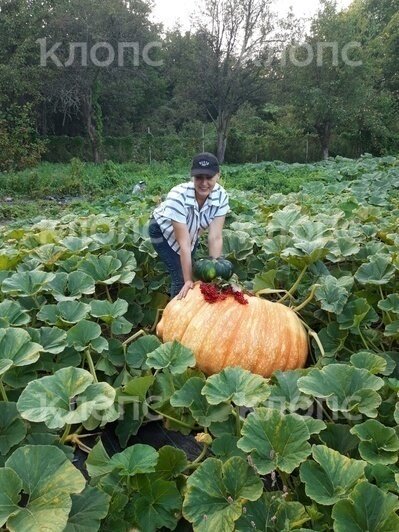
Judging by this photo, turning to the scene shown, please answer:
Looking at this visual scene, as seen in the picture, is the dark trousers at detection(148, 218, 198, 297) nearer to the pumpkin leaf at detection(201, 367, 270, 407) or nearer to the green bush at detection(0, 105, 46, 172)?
the pumpkin leaf at detection(201, 367, 270, 407)

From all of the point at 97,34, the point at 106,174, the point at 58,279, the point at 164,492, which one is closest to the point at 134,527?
the point at 164,492

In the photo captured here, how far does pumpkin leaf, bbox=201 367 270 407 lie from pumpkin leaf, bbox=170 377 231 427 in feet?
0.21

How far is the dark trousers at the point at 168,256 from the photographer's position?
312 cm

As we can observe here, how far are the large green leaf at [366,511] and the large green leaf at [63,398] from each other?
749 mm

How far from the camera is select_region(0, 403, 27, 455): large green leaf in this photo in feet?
5.62

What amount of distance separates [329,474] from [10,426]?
3.28ft

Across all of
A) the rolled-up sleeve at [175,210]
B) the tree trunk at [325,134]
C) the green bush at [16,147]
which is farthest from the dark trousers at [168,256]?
the tree trunk at [325,134]

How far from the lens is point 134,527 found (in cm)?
161

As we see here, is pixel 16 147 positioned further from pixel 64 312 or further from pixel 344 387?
pixel 344 387

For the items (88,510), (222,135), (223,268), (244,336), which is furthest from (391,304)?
(222,135)

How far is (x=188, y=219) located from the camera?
10.4 feet

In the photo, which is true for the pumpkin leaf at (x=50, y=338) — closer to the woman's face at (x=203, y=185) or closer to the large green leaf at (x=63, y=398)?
the large green leaf at (x=63, y=398)

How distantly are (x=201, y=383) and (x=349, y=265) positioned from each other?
4.89 ft

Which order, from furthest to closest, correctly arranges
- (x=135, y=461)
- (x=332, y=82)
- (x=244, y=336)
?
(x=332, y=82) < (x=244, y=336) < (x=135, y=461)
